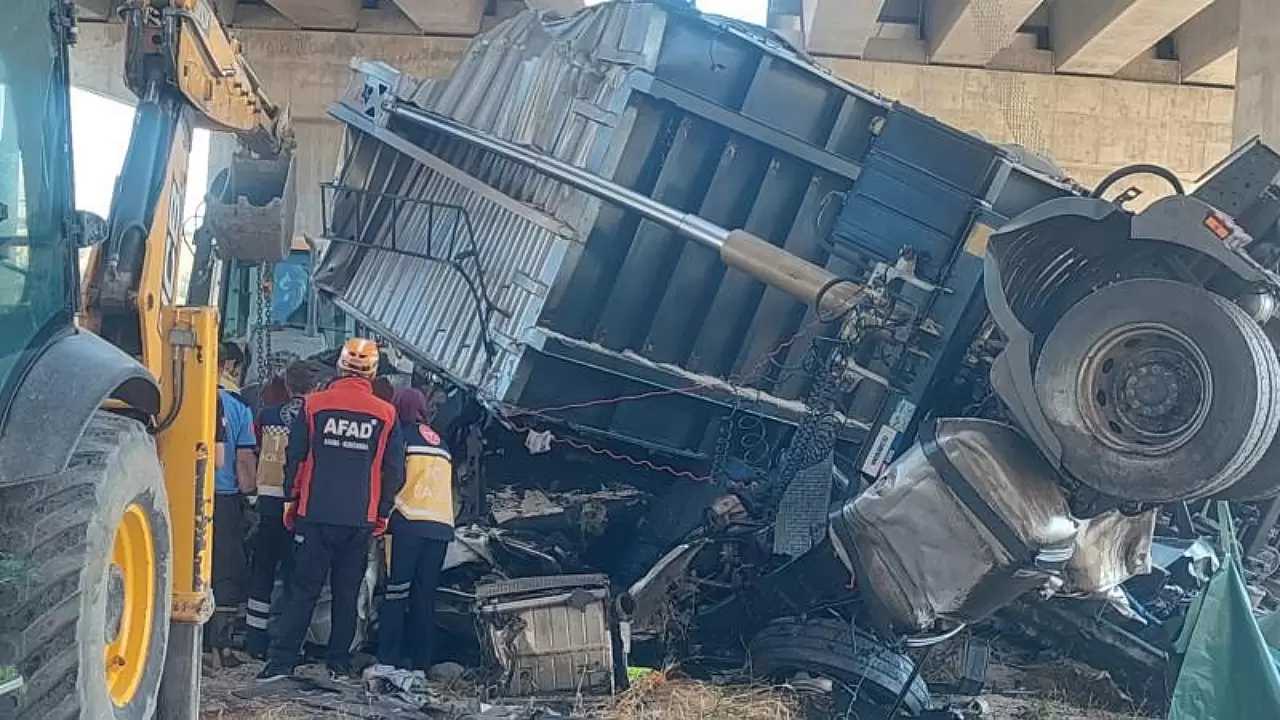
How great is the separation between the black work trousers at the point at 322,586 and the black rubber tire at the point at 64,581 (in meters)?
2.29

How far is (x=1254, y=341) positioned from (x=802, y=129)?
240 centimetres

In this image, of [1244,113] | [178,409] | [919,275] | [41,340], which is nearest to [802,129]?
[919,275]

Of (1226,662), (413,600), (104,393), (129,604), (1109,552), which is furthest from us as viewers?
(413,600)

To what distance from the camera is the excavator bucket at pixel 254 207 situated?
6320 mm

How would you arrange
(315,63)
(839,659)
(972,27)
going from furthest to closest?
1. (315,63)
2. (972,27)
3. (839,659)

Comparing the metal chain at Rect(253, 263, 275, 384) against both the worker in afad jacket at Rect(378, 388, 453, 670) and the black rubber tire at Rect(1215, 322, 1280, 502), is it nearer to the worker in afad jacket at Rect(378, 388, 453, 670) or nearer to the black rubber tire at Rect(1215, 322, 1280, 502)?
the worker in afad jacket at Rect(378, 388, 453, 670)

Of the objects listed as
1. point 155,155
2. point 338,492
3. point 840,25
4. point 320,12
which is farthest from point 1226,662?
point 320,12

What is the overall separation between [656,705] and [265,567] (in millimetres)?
1978

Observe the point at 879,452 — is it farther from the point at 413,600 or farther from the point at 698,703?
the point at 413,600

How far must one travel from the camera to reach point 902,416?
17.8 ft

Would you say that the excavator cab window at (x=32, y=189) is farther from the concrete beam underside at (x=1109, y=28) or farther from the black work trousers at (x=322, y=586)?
the concrete beam underside at (x=1109, y=28)

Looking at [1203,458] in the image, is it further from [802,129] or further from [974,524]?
[802,129]

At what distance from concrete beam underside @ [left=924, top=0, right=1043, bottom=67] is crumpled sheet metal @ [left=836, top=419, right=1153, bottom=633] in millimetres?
8556

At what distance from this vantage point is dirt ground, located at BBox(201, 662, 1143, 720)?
4840 mm
